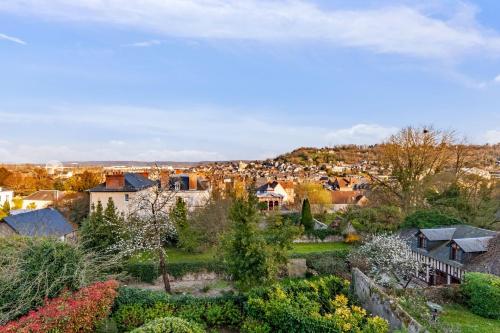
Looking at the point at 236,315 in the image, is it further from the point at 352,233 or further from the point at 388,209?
the point at 352,233

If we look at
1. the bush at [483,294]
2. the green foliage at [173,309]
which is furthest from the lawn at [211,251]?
the bush at [483,294]

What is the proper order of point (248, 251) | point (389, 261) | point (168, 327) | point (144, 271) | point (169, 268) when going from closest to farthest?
point (168, 327), point (248, 251), point (389, 261), point (144, 271), point (169, 268)

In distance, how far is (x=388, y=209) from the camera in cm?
2688

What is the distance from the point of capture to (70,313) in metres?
8.89

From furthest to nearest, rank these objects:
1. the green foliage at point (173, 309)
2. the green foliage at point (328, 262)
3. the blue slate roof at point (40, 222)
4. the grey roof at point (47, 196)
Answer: the grey roof at point (47, 196), the blue slate roof at point (40, 222), the green foliage at point (328, 262), the green foliage at point (173, 309)

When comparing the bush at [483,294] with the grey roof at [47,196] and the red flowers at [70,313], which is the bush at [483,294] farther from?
the grey roof at [47,196]

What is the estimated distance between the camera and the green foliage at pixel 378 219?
87.3 ft

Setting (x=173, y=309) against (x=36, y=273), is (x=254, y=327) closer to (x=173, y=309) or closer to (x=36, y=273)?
(x=173, y=309)

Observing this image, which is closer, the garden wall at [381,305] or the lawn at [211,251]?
the garden wall at [381,305]

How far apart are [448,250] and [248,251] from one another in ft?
37.5

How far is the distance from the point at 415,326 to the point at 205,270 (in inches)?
636

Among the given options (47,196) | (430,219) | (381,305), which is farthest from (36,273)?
(47,196)

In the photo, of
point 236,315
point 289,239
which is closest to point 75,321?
point 236,315

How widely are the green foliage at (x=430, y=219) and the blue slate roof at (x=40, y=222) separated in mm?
23080
